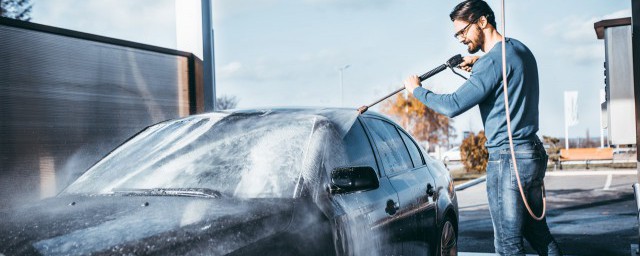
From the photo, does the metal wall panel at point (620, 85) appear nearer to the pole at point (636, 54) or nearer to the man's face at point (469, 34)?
the pole at point (636, 54)

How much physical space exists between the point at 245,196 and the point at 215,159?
43 cm

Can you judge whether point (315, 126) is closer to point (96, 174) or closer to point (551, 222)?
point (96, 174)

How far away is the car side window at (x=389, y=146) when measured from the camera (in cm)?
394

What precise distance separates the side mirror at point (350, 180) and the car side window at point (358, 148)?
41 centimetres

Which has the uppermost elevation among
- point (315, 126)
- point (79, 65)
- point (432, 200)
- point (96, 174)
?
point (79, 65)

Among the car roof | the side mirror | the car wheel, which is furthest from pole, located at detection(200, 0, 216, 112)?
the side mirror

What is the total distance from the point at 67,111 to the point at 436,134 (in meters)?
39.0

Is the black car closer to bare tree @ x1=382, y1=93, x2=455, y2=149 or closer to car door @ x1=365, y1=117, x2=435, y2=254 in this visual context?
car door @ x1=365, y1=117, x2=435, y2=254

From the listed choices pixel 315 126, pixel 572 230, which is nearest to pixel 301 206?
pixel 315 126

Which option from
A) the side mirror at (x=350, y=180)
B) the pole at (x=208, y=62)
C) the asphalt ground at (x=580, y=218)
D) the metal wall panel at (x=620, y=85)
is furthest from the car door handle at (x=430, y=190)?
the pole at (x=208, y=62)

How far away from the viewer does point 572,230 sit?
8266 mm

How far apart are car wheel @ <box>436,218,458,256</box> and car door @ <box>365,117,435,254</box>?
0.29 metres

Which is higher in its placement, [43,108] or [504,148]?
[43,108]

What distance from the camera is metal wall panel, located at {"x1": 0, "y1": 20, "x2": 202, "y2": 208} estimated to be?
15.6 feet
